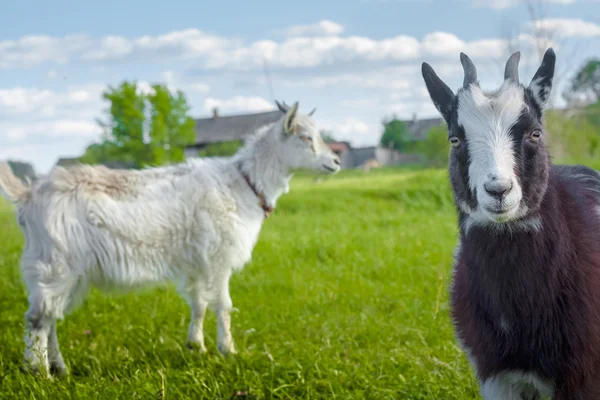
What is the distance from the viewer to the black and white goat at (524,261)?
2.56 meters

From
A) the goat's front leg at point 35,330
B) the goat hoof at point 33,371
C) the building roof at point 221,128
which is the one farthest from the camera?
the building roof at point 221,128

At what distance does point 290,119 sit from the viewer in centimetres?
545

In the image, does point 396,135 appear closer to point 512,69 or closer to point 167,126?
point 167,126

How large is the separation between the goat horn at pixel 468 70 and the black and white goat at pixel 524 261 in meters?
0.08

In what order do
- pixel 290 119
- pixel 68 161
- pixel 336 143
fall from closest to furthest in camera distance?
pixel 290 119 < pixel 68 161 < pixel 336 143

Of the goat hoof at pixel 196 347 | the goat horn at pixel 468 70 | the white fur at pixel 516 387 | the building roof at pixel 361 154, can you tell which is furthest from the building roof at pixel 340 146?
the white fur at pixel 516 387

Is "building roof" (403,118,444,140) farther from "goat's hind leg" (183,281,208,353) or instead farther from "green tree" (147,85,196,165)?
"goat's hind leg" (183,281,208,353)

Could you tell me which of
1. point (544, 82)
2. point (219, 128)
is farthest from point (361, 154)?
point (544, 82)

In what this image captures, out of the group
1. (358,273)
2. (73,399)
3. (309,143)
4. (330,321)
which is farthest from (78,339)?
(358,273)

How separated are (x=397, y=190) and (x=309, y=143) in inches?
393

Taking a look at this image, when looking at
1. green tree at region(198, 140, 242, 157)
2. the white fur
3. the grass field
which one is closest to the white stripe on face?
the white fur

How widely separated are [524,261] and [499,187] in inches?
16.8

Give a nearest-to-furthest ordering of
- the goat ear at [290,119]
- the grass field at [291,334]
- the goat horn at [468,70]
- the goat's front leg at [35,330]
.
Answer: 1. the goat horn at [468,70]
2. the grass field at [291,334]
3. the goat's front leg at [35,330]
4. the goat ear at [290,119]

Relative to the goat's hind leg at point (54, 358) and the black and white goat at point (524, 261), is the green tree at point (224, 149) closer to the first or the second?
the goat's hind leg at point (54, 358)
